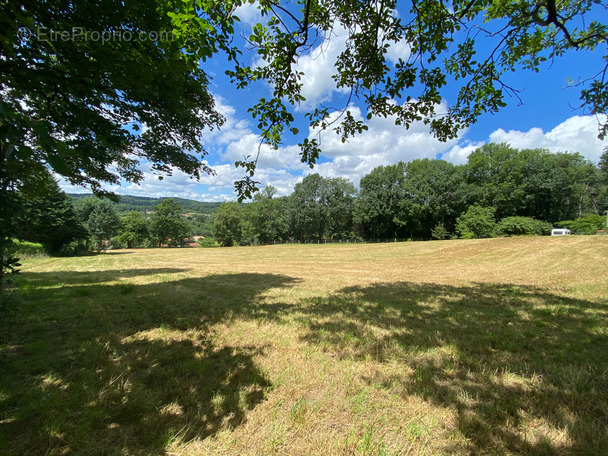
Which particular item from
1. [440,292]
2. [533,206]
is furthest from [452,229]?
[440,292]

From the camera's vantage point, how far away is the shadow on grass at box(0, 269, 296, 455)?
1.74 m

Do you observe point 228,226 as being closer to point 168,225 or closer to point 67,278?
point 168,225

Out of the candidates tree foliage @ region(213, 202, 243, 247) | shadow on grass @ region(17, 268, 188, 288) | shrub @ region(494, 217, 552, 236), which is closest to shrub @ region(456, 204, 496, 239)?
shrub @ region(494, 217, 552, 236)

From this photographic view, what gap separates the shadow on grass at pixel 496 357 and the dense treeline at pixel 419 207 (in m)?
33.1

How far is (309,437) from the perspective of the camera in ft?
5.77

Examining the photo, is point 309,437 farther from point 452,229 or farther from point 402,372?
point 452,229

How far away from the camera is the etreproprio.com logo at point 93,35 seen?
9.16 feet

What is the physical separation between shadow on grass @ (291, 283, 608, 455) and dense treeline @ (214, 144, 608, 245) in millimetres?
35889

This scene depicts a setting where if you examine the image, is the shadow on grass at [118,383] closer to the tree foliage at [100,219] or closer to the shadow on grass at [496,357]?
the shadow on grass at [496,357]

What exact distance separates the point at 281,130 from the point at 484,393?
433cm

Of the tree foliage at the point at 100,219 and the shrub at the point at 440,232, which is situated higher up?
the tree foliage at the point at 100,219

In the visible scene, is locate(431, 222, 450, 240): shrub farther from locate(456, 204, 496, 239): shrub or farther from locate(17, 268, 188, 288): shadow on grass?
locate(17, 268, 188, 288): shadow on grass

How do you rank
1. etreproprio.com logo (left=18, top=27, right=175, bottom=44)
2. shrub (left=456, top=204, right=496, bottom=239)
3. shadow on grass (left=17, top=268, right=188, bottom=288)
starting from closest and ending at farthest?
1. etreproprio.com logo (left=18, top=27, right=175, bottom=44)
2. shadow on grass (left=17, top=268, right=188, bottom=288)
3. shrub (left=456, top=204, right=496, bottom=239)

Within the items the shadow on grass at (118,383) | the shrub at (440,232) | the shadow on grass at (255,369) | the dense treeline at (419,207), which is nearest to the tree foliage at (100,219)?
the dense treeline at (419,207)
